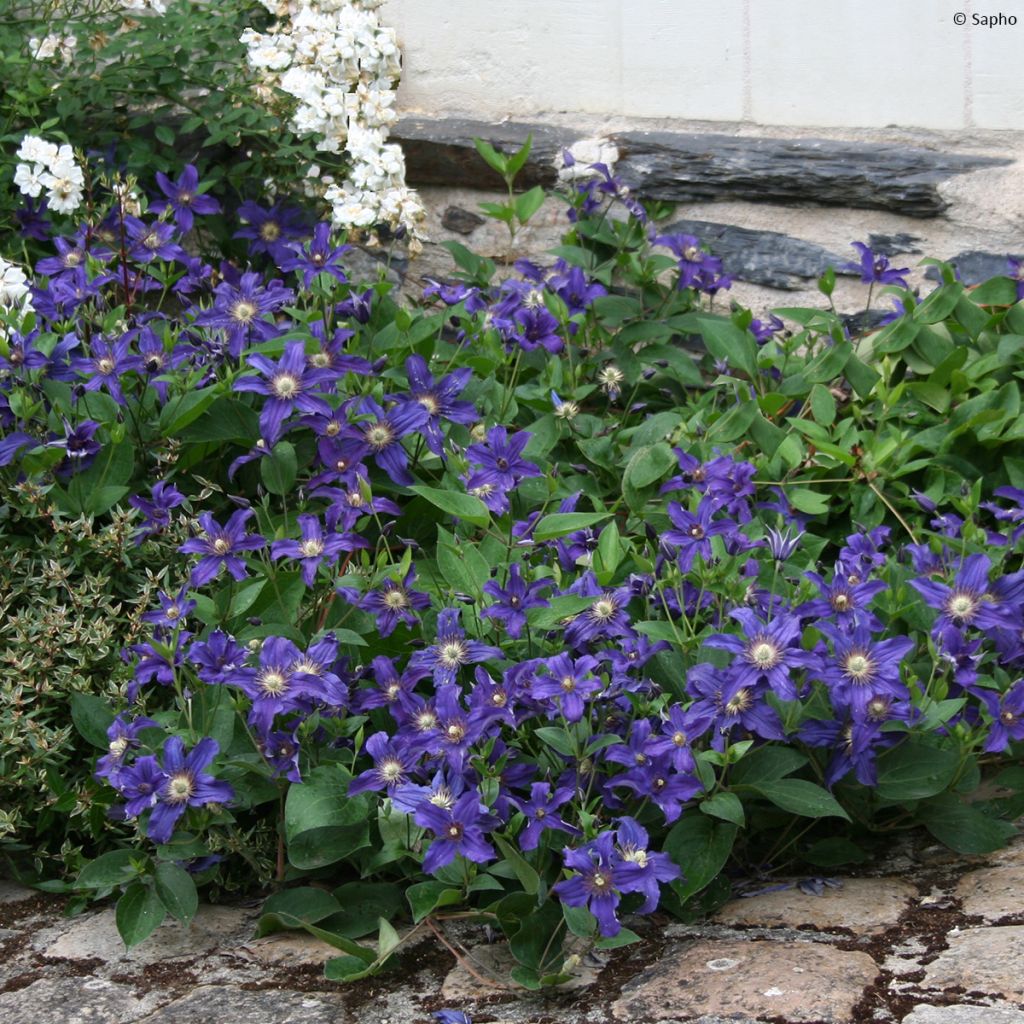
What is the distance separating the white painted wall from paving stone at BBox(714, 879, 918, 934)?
2345 mm

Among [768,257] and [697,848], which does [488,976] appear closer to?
[697,848]

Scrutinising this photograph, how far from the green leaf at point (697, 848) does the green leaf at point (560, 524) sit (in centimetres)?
46

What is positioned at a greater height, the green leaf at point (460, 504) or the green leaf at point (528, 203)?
the green leaf at point (528, 203)

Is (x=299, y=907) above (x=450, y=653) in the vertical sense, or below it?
below

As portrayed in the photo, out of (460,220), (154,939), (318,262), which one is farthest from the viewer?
(460,220)

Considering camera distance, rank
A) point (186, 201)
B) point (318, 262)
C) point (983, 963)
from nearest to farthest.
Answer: point (983, 963)
point (318, 262)
point (186, 201)

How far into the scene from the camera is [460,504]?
2070 millimetres

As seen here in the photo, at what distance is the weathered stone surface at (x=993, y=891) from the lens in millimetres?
1787

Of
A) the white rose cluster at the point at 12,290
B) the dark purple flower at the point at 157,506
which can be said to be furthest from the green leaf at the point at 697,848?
the white rose cluster at the point at 12,290

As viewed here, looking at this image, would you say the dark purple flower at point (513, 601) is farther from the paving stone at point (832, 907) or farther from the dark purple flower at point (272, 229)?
the dark purple flower at point (272, 229)

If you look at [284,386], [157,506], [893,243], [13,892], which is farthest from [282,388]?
[893,243]

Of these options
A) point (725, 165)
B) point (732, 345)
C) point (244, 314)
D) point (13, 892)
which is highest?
point (725, 165)

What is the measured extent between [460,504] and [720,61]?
2106 mm

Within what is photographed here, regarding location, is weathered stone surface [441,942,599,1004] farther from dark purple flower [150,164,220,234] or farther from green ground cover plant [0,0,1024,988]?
dark purple flower [150,164,220,234]
